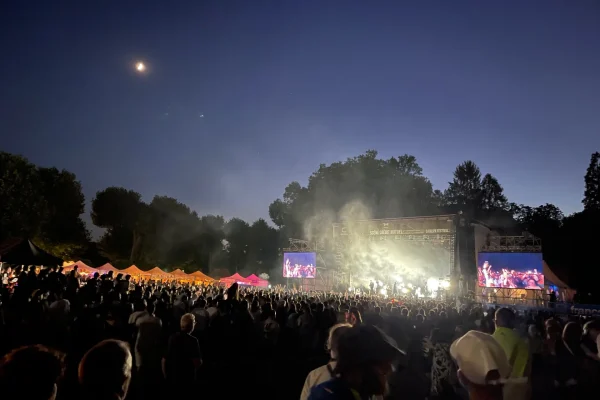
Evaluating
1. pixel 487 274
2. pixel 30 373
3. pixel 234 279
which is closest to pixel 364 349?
pixel 30 373

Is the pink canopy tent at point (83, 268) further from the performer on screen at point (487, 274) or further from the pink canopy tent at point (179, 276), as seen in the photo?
the performer on screen at point (487, 274)

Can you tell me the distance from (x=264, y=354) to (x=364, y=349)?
26.3ft

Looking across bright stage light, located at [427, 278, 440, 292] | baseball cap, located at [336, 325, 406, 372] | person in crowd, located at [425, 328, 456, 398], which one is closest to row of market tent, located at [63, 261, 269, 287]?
bright stage light, located at [427, 278, 440, 292]

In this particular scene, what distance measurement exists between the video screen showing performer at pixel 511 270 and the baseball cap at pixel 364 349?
1035 inches

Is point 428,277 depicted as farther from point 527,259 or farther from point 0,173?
point 0,173

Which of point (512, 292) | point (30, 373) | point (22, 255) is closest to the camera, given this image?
point (30, 373)

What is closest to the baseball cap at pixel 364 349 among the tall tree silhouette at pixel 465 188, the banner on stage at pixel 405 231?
the banner on stage at pixel 405 231

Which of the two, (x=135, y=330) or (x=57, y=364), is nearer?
(x=57, y=364)

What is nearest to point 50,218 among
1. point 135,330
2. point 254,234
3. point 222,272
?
point 222,272

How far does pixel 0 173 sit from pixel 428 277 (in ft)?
124

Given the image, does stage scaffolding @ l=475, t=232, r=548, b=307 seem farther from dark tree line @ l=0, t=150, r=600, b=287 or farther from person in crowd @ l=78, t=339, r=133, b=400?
person in crowd @ l=78, t=339, r=133, b=400

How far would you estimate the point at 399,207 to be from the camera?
168ft

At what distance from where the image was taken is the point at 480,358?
2303 mm

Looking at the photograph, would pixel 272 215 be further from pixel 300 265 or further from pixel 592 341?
pixel 592 341
